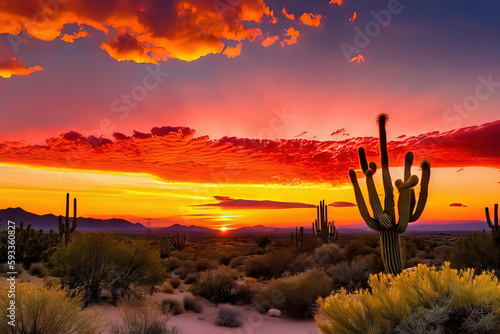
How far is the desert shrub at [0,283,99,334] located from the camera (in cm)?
739

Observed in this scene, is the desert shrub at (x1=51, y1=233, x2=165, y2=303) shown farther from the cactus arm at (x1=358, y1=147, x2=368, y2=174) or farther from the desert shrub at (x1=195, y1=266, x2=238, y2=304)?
the cactus arm at (x1=358, y1=147, x2=368, y2=174)

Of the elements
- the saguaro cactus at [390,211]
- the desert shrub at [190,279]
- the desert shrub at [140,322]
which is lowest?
the desert shrub at [190,279]

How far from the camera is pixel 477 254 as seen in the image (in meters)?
21.5

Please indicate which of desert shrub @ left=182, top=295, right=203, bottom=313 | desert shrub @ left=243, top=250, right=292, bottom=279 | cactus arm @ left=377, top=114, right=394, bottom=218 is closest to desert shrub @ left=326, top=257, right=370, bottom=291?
desert shrub @ left=243, top=250, right=292, bottom=279

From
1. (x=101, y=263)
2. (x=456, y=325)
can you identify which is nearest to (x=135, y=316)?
(x=101, y=263)

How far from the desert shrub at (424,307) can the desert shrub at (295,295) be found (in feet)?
30.7

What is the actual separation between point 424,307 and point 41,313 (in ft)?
24.1

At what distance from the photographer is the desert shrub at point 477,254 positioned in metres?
21.2

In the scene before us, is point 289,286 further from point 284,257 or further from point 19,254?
point 19,254

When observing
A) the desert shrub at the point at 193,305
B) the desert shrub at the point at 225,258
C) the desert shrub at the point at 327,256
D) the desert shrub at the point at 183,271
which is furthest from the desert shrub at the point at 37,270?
the desert shrub at the point at 225,258

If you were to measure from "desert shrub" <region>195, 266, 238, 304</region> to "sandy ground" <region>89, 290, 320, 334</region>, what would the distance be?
1658 millimetres

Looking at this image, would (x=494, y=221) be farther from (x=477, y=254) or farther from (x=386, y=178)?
(x=386, y=178)

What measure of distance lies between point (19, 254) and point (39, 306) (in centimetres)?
2058

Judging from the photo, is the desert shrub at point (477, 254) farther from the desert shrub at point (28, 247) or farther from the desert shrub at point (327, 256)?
the desert shrub at point (28, 247)
